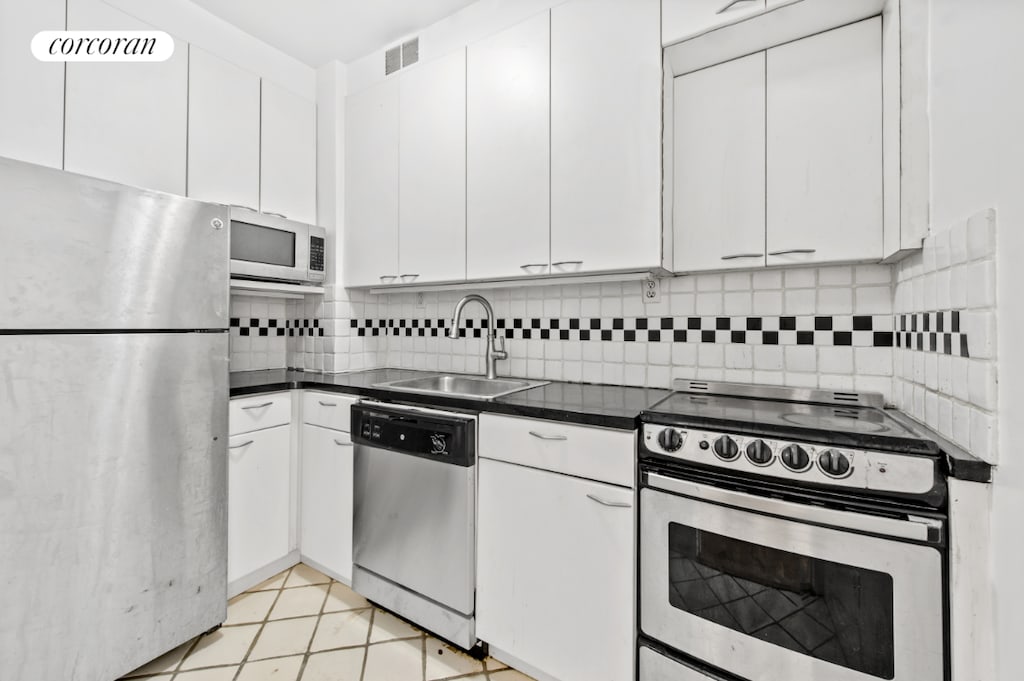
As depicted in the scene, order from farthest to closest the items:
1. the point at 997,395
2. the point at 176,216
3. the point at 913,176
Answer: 1. the point at 176,216
2. the point at 913,176
3. the point at 997,395

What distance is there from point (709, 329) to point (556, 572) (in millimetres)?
1095

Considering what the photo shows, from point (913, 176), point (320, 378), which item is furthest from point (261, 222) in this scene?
point (913, 176)

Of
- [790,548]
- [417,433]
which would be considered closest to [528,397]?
[417,433]

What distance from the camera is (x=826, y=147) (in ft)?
4.90

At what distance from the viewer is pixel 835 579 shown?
1.06 metres

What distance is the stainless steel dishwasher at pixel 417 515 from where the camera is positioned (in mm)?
1620

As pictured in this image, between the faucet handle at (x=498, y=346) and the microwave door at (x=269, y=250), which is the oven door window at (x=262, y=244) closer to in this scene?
the microwave door at (x=269, y=250)

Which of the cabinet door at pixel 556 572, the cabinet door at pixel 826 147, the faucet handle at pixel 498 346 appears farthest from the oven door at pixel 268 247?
the cabinet door at pixel 826 147

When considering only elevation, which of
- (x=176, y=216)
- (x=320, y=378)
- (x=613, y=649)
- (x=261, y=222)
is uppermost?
(x=261, y=222)

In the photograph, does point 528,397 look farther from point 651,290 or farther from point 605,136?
point 605,136

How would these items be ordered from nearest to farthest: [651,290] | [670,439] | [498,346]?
[670,439]
[651,290]
[498,346]

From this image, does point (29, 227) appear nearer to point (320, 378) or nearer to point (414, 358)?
point (320, 378)

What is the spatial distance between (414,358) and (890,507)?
87.5 inches

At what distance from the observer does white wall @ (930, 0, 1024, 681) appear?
839 millimetres
